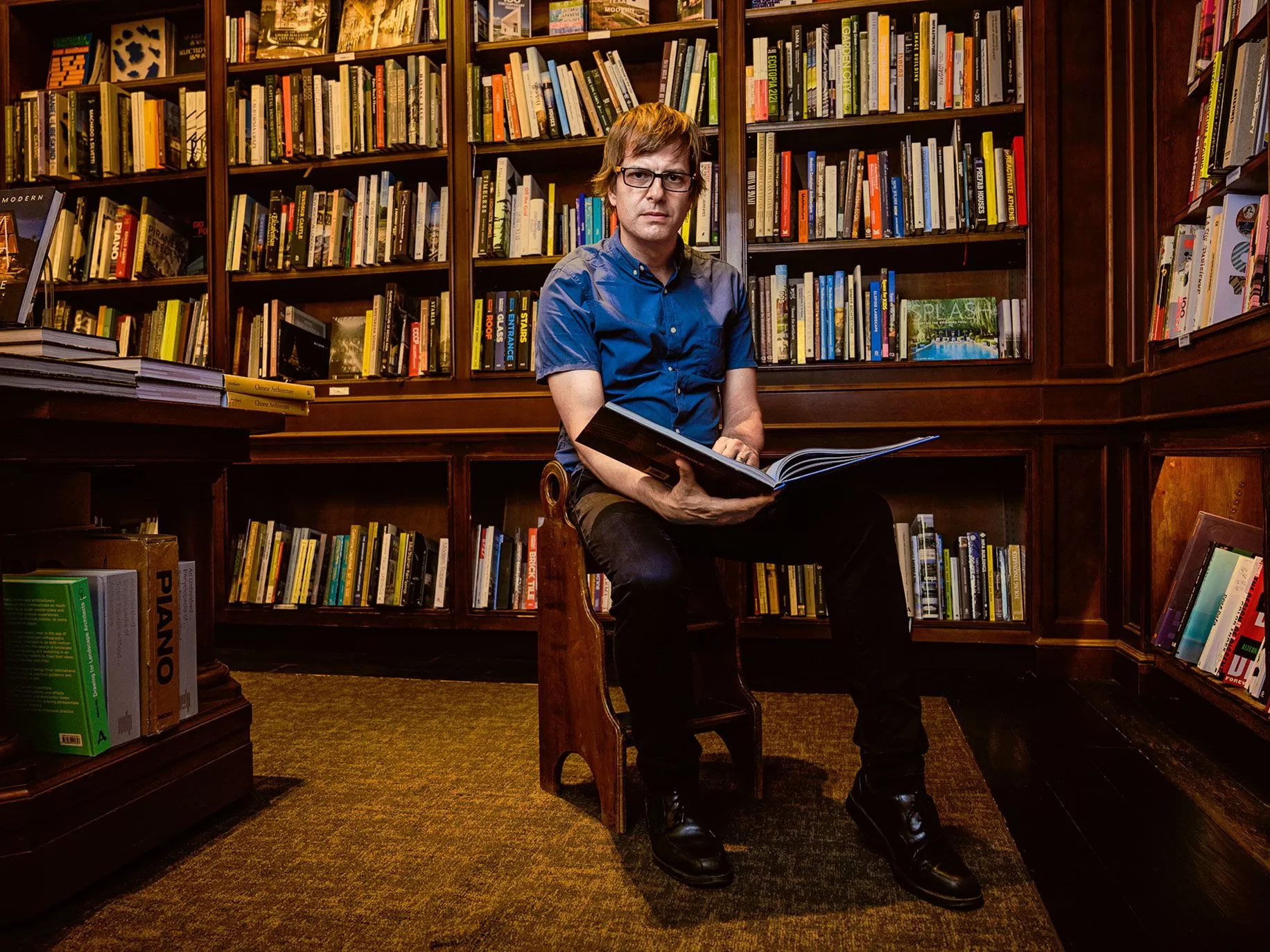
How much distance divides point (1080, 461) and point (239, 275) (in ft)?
8.74

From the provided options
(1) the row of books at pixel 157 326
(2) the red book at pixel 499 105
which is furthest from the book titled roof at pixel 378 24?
(1) the row of books at pixel 157 326

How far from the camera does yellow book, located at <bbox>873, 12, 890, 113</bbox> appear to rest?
2.50 m

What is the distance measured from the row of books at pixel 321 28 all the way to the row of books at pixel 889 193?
1.19 m

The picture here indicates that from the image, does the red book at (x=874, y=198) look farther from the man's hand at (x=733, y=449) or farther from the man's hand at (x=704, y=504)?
the man's hand at (x=704, y=504)

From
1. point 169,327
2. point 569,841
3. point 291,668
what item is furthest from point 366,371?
point 569,841

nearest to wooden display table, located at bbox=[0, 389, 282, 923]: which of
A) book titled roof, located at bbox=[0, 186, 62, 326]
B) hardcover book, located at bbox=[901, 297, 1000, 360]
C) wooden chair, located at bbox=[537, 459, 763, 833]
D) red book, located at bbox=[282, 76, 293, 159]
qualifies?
book titled roof, located at bbox=[0, 186, 62, 326]

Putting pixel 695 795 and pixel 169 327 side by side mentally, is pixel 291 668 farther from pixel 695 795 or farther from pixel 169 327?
pixel 695 795

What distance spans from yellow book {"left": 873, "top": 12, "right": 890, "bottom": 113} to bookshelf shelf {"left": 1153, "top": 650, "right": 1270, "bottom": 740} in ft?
5.41

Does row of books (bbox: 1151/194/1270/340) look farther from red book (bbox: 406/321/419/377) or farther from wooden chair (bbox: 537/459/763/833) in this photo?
red book (bbox: 406/321/419/377)

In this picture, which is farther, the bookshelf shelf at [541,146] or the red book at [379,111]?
the red book at [379,111]

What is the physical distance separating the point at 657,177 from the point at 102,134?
7.86ft

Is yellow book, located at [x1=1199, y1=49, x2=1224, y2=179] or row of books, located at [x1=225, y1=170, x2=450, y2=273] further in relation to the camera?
row of books, located at [x1=225, y1=170, x2=450, y2=273]

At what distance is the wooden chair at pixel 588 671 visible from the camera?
1445 millimetres

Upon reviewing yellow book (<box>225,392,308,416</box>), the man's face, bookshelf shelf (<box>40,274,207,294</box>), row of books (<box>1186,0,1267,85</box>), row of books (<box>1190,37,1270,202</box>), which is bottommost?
yellow book (<box>225,392,308,416</box>)
